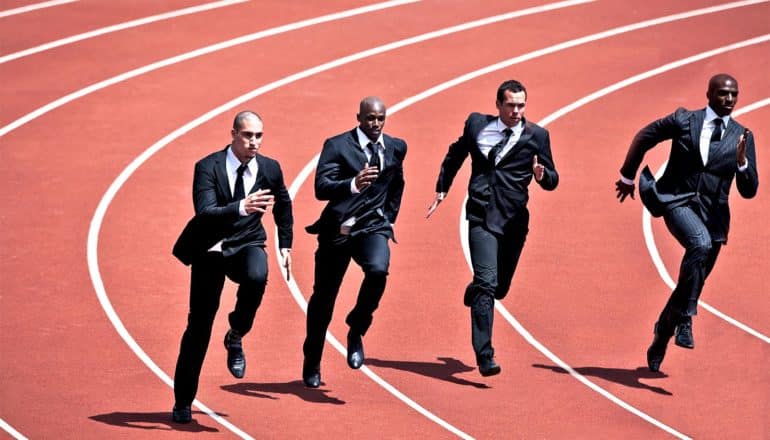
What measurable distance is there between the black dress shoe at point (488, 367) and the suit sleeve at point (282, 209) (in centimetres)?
183

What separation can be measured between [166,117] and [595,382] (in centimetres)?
859

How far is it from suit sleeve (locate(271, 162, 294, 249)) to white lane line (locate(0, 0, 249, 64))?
1103 centimetres

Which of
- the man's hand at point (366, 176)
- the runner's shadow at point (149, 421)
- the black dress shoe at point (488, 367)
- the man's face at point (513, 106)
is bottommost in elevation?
the runner's shadow at point (149, 421)

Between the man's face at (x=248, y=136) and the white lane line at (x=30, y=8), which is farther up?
the white lane line at (x=30, y=8)

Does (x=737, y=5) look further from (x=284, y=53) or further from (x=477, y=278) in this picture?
(x=477, y=278)

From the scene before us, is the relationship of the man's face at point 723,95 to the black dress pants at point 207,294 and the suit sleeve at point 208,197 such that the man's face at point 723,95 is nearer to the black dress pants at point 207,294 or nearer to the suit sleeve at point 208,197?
the black dress pants at point 207,294

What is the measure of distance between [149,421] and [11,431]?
98 centimetres

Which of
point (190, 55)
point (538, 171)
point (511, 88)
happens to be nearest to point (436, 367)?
point (538, 171)

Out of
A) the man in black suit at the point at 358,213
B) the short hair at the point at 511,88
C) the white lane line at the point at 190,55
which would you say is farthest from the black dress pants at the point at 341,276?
the white lane line at the point at 190,55

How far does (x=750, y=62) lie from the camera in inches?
942

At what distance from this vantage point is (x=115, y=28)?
A: 24.6 meters

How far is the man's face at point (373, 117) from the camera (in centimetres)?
1329

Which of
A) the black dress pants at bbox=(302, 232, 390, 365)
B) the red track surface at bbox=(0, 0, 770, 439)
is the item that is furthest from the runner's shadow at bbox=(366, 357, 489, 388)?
the black dress pants at bbox=(302, 232, 390, 365)

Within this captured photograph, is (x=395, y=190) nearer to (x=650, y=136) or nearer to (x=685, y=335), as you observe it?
(x=650, y=136)
